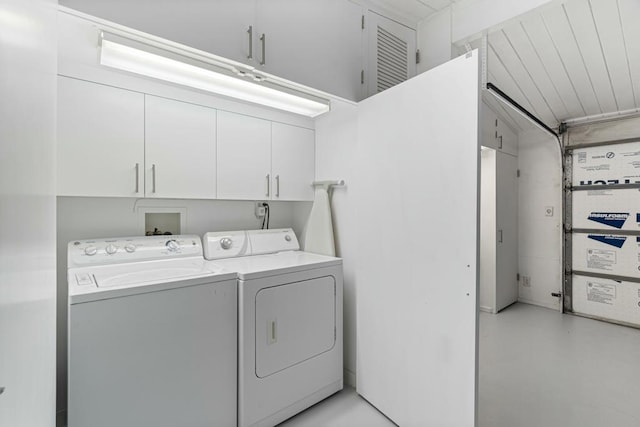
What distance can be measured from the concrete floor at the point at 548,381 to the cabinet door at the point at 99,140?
6.14ft

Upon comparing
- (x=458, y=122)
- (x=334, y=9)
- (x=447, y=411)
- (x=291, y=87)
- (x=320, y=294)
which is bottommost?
(x=447, y=411)

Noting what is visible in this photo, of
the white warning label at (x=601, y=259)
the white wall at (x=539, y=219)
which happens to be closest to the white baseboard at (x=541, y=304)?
the white wall at (x=539, y=219)

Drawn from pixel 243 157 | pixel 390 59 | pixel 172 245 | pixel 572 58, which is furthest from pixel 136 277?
pixel 572 58

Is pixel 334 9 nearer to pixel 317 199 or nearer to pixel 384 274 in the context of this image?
pixel 317 199

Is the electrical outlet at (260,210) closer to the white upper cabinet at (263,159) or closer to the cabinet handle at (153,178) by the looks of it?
the white upper cabinet at (263,159)

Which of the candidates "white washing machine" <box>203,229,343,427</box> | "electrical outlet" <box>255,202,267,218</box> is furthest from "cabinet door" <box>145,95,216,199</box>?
"electrical outlet" <box>255,202,267,218</box>

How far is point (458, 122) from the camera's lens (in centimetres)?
149

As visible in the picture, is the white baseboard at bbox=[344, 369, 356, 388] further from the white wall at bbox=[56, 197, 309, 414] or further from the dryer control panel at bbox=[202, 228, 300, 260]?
the white wall at bbox=[56, 197, 309, 414]

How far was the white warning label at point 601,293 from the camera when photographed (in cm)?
381

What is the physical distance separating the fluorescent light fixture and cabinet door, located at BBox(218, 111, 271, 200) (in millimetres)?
376

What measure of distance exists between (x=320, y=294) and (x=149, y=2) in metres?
1.84

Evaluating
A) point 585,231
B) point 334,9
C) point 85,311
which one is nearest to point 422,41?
point 334,9

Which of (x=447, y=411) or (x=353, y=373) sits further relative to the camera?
(x=353, y=373)

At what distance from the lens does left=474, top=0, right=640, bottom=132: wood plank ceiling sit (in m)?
2.25
